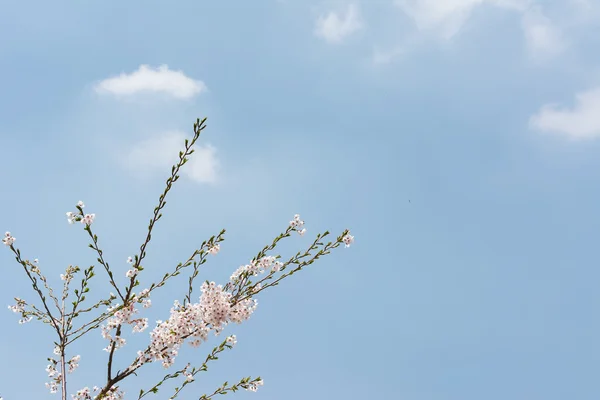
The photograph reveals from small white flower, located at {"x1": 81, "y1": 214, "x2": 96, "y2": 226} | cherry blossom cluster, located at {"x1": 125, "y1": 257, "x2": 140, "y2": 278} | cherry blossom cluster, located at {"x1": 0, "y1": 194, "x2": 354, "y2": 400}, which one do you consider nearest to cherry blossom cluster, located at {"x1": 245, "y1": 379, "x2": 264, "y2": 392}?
cherry blossom cluster, located at {"x1": 0, "y1": 194, "x2": 354, "y2": 400}

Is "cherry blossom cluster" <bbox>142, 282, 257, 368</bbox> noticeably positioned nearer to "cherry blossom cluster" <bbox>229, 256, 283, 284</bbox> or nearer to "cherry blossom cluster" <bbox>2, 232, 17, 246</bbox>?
"cherry blossom cluster" <bbox>229, 256, 283, 284</bbox>

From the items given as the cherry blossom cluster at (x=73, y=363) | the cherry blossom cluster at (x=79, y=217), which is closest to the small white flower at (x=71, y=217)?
the cherry blossom cluster at (x=79, y=217)

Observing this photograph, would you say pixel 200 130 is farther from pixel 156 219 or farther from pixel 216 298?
pixel 216 298

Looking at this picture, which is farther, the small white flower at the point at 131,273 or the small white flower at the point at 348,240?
the small white flower at the point at 348,240

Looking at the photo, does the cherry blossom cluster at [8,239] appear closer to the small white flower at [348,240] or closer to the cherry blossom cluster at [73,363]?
the cherry blossom cluster at [73,363]

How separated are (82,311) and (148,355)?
46.5 inches

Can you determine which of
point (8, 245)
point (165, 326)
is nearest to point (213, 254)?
point (165, 326)

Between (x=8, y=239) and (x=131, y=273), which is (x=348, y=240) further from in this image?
(x=8, y=239)

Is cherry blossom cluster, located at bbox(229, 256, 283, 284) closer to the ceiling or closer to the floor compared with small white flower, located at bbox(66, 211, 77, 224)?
closer to the floor

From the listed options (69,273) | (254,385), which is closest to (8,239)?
(69,273)

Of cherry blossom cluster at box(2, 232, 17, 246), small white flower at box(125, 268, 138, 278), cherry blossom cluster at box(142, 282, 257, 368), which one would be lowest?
cherry blossom cluster at box(142, 282, 257, 368)

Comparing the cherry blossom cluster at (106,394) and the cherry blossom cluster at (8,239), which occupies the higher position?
the cherry blossom cluster at (8,239)

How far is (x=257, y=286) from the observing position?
6363mm

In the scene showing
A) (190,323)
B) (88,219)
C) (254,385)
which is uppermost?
(88,219)
